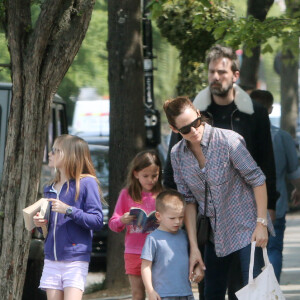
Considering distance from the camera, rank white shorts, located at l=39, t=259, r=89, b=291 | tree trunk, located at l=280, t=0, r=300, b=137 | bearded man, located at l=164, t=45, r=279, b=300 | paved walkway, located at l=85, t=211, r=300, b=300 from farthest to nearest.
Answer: tree trunk, located at l=280, t=0, r=300, b=137
paved walkway, located at l=85, t=211, r=300, b=300
bearded man, located at l=164, t=45, r=279, b=300
white shorts, located at l=39, t=259, r=89, b=291

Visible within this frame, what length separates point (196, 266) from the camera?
5328mm

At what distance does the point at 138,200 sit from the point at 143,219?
0.31m

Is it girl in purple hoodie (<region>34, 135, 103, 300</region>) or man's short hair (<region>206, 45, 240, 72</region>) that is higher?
man's short hair (<region>206, 45, 240, 72</region>)

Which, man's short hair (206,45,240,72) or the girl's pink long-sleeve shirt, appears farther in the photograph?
the girl's pink long-sleeve shirt

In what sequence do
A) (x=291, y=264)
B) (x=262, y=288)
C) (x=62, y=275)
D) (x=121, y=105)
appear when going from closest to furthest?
(x=262, y=288)
(x=62, y=275)
(x=121, y=105)
(x=291, y=264)

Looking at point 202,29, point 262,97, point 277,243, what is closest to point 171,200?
point 262,97

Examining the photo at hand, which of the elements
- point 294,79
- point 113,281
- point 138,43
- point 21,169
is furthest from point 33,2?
point 294,79

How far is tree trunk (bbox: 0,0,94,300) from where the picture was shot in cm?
609

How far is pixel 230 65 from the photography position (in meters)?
5.86

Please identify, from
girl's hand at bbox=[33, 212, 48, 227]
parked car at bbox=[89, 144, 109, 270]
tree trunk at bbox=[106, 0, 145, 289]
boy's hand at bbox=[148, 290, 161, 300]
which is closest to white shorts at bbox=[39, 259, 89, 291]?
girl's hand at bbox=[33, 212, 48, 227]

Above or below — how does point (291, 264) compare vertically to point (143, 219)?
below

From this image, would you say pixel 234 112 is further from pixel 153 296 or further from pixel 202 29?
pixel 202 29

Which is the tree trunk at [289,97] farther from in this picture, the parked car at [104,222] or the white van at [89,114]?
the parked car at [104,222]

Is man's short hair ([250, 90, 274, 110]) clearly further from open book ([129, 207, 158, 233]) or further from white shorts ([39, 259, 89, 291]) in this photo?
white shorts ([39, 259, 89, 291])
